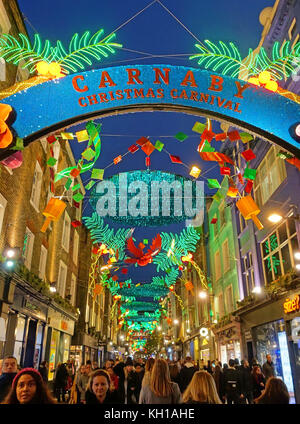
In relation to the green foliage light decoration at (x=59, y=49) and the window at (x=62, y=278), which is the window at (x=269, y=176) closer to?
the green foliage light decoration at (x=59, y=49)

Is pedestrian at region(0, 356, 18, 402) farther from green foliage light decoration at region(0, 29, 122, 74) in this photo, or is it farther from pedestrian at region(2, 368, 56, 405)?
green foliage light decoration at region(0, 29, 122, 74)

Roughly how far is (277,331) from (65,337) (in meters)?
15.3

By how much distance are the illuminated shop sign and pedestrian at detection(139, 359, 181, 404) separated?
10186 millimetres

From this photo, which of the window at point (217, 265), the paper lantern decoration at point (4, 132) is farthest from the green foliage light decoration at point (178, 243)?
the paper lantern decoration at point (4, 132)

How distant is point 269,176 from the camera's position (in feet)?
58.7

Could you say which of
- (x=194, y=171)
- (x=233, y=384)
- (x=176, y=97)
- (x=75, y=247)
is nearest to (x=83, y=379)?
(x=233, y=384)

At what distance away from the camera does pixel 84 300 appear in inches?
1201

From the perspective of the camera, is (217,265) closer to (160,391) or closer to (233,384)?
(233,384)

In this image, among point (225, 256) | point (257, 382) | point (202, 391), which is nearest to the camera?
point (202, 391)

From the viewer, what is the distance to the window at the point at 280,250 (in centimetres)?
1541

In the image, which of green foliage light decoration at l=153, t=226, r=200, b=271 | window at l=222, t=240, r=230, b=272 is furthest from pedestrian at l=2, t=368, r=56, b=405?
window at l=222, t=240, r=230, b=272

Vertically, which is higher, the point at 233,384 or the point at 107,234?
the point at 107,234

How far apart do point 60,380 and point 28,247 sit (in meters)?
6.26
